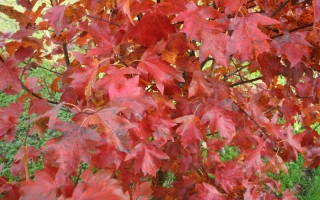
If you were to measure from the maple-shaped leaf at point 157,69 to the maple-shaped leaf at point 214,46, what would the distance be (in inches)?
6.5

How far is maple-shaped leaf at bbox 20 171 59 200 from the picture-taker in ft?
2.85

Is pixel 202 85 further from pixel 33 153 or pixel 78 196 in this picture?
pixel 33 153

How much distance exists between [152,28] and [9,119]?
699mm

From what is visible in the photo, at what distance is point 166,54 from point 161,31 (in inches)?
4.3

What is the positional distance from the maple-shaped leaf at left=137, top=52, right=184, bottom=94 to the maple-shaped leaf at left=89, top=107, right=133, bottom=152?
308 mm

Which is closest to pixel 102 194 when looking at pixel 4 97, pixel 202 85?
pixel 202 85

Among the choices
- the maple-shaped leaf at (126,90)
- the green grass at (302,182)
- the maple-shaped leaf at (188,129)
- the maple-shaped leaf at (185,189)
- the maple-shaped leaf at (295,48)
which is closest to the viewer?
the maple-shaped leaf at (126,90)

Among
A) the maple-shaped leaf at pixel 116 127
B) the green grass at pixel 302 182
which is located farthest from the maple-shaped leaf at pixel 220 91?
the green grass at pixel 302 182

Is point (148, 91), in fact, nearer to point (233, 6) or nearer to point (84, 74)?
point (84, 74)

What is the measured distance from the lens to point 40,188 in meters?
0.90

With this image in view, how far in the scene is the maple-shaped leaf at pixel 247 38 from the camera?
1066mm

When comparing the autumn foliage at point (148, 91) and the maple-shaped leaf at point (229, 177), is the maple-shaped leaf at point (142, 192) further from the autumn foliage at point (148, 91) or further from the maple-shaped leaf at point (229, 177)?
the maple-shaped leaf at point (229, 177)

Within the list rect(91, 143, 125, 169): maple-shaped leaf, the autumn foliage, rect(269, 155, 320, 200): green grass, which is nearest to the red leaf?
the autumn foliage

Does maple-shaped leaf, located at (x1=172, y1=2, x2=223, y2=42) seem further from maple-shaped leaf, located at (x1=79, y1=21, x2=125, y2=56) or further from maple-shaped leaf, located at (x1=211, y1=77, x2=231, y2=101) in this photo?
maple-shaped leaf, located at (x1=211, y1=77, x2=231, y2=101)
